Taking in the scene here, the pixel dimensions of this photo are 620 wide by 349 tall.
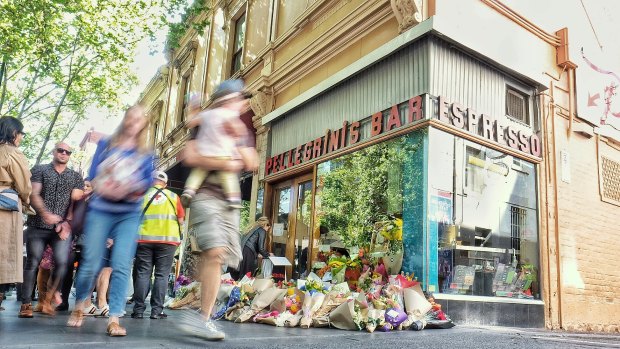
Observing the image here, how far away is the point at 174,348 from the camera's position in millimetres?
2648

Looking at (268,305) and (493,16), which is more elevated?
(493,16)

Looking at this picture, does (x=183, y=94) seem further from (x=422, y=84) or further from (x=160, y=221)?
(x=160, y=221)

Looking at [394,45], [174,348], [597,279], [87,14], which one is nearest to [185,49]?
[87,14]

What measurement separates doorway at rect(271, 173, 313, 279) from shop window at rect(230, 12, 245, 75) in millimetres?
4978

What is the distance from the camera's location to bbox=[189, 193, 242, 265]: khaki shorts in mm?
3041

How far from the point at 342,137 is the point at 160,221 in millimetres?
3680

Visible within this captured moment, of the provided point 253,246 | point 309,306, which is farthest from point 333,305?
point 253,246

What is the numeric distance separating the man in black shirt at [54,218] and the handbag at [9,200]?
598 millimetres

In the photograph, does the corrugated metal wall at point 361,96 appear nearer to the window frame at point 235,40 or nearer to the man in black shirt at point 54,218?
the window frame at point 235,40

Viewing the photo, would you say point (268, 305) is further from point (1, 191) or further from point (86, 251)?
point (1, 191)

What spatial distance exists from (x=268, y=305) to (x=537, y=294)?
13.9 feet

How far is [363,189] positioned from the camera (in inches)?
285

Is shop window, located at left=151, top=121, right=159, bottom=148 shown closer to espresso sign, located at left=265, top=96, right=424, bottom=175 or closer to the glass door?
espresso sign, located at left=265, top=96, right=424, bottom=175

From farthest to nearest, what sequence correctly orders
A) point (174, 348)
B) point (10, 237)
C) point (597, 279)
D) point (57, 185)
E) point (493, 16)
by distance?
point (597, 279)
point (493, 16)
point (57, 185)
point (10, 237)
point (174, 348)
